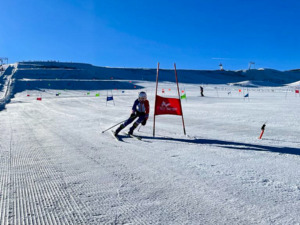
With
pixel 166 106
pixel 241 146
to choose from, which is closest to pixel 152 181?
pixel 241 146

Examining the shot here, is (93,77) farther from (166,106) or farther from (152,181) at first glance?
(152,181)

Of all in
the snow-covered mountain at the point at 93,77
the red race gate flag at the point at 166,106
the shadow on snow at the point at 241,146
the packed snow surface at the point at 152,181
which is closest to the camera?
the packed snow surface at the point at 152,181

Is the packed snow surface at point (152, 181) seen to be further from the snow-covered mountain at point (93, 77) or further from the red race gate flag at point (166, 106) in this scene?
the snow-covered mountain at point (93, 77)

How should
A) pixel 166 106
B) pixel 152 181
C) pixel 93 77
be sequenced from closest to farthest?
pixel 152 181 → pixel 166 106 → pixel 93 77

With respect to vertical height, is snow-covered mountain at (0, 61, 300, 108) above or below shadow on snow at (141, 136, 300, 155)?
above

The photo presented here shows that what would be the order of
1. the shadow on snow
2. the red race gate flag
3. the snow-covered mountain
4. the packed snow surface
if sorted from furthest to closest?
→ the snow-covered mountain < the red race gate flag < the shadow on snow < the packed snow surface

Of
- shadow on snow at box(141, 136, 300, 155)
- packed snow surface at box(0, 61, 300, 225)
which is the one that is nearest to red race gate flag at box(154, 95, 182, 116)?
shadow on snow at box(141, 136, 300, 155)

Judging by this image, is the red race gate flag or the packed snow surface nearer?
the packed snow surface

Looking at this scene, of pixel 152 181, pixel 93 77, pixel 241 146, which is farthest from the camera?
pixel 93 77

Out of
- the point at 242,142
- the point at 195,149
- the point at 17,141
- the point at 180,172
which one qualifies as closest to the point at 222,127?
the point at 242,142

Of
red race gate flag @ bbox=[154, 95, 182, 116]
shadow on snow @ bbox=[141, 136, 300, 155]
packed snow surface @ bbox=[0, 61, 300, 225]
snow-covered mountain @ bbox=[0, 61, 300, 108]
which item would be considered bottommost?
packed snow surface @ bbox=[0, 61, 300, 225]

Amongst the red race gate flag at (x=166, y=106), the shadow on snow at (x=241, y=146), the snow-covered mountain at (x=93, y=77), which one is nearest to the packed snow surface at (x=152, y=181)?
the shadow on snow at (x=241, y=146)

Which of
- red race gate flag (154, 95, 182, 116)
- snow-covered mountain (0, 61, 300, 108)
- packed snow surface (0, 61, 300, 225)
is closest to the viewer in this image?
packed snow surface (0, 61, 300, 225)

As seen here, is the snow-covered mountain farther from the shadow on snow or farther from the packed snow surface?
the shadow on snow
